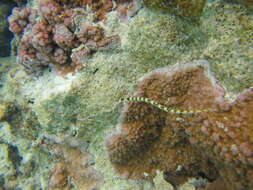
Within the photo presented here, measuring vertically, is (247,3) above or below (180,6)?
above

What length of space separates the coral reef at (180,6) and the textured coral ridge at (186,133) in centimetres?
99

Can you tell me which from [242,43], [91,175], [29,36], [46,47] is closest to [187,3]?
[242,43]

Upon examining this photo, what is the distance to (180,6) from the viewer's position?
154 inches

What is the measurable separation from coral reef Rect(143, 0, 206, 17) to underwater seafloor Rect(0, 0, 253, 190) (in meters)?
0.04

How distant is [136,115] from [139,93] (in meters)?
0.49

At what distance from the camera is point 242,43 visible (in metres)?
3.78

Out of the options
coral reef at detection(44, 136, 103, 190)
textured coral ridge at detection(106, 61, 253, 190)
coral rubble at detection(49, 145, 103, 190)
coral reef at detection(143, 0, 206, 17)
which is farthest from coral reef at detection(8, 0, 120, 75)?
coral rubble at detection(49, 145, 103, 190)

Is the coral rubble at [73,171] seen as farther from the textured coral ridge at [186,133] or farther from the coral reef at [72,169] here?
the textured coral ridge at [186,133]

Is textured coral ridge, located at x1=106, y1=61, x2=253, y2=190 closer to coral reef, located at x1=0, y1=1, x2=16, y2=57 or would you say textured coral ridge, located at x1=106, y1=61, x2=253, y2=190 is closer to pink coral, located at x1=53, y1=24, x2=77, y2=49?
pink coral, located at x1=53, y1=24, x2=77, y2=49

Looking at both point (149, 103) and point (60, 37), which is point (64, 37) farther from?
point (149, 103)

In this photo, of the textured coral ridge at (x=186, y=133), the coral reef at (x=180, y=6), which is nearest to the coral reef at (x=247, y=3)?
the coral reef at (x=180, y=6)

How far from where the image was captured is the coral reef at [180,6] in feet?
12.6

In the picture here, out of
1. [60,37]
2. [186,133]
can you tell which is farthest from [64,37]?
[186,133]

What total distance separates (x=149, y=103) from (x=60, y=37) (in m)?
2.44
